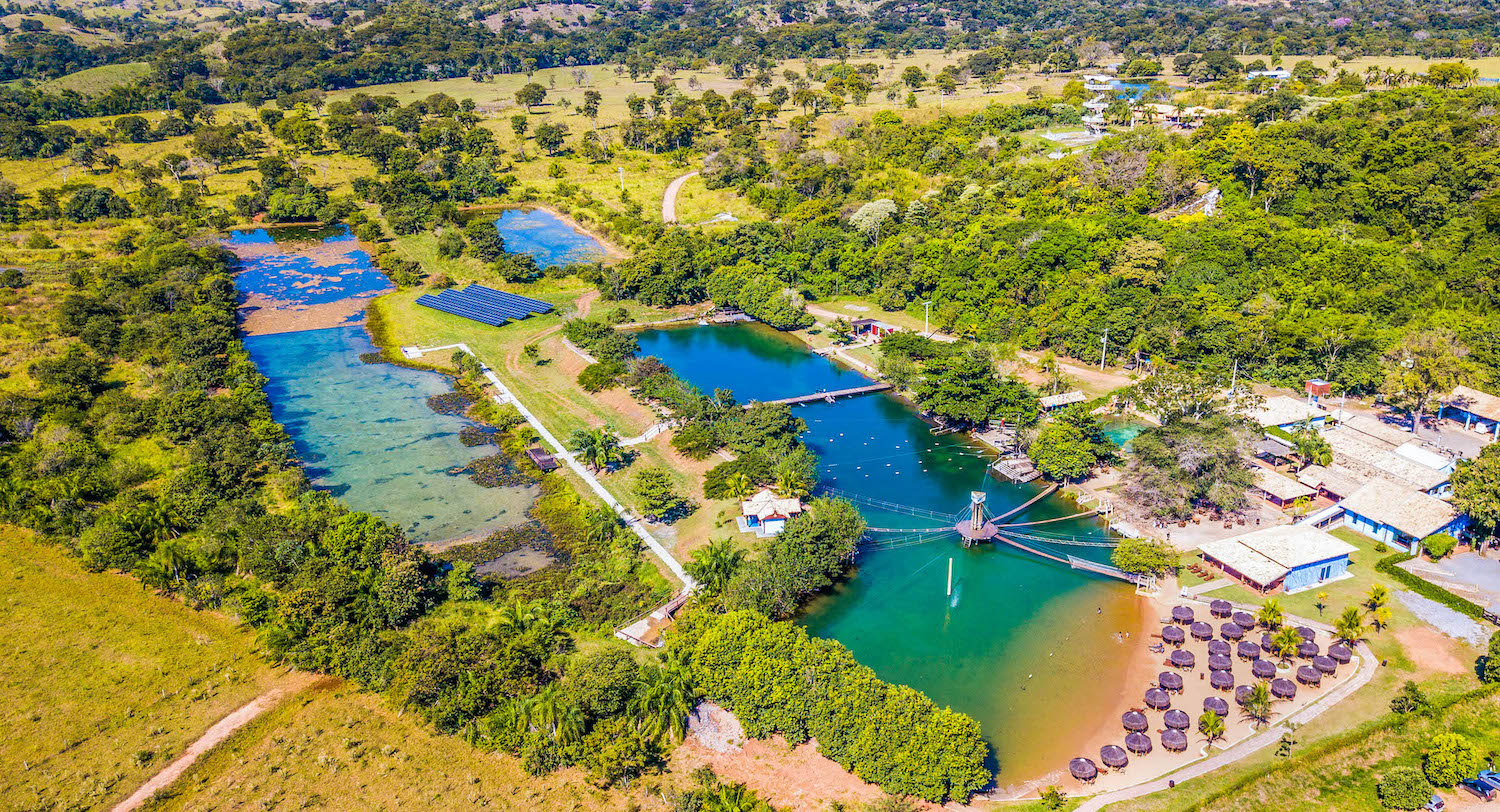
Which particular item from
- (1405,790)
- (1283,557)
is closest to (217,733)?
(1405,790)

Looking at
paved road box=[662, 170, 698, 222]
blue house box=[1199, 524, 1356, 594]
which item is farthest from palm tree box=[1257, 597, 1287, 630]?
paved road box=[662, 170, 698, 222]

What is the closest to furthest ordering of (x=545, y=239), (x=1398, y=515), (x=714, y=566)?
(x=714, y=566) → (x=1398, y=515) → (x=545, y=239)

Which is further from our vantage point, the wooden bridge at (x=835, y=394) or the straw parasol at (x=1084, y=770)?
the wooden bridge at (x=835, y=394)

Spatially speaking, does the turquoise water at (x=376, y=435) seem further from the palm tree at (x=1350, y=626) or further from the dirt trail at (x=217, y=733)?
the palm tree at (x=1350, y=626)

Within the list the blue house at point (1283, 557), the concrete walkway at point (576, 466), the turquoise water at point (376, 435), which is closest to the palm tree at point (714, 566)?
the concrete walkway at point (576, 466)

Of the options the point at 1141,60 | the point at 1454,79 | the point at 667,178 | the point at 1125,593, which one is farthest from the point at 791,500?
the point at 1141,60

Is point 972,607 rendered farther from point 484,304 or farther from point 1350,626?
point 484,304
